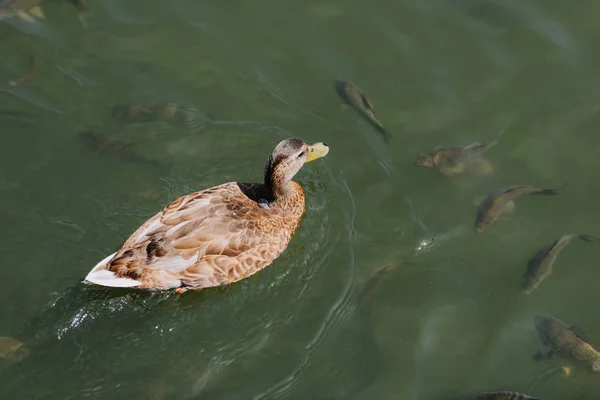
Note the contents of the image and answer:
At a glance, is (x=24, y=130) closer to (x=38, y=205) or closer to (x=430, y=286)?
(x=38, y=205)

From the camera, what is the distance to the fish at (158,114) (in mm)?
7027

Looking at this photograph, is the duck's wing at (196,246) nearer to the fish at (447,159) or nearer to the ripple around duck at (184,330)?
the ripple around duck at (184,330)

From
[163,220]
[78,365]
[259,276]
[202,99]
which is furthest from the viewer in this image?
[202,99]

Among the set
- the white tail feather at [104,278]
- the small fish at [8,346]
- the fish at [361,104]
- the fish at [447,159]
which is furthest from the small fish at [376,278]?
the small fish at [8,346]

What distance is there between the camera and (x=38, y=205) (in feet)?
20.9

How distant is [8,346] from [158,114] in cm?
264

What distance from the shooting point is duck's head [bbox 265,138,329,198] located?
606 cm

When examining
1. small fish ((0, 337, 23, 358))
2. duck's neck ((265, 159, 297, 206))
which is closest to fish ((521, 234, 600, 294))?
duck's neck ((265, 159, 297, 206))

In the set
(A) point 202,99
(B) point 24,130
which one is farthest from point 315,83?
(B) point 24,130

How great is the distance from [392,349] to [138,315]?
82.9 inches

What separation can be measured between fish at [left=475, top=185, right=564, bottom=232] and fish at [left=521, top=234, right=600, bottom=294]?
509 millimetres

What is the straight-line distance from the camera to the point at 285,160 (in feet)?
20.0

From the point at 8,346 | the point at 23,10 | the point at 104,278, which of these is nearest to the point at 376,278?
the point at 104,278

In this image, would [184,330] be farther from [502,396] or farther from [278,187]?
[502,396]
